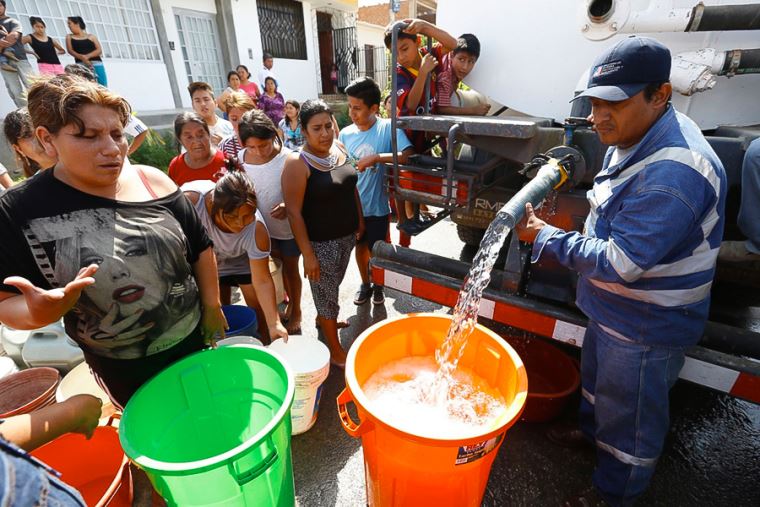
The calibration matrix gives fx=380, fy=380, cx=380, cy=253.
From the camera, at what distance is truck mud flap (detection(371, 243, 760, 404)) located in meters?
1.51

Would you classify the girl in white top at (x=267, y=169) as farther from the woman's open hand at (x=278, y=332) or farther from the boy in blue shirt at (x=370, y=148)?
the woman's open hand at (x=278, y=332)

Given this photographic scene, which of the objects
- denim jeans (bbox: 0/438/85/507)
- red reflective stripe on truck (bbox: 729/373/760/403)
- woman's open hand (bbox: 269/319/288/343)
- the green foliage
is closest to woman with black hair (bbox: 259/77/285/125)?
the green foliage

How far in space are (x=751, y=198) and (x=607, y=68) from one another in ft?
3.54

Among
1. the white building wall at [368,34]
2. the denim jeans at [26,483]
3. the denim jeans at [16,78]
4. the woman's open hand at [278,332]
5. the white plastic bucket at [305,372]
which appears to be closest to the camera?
the denim jeans at [26,483]

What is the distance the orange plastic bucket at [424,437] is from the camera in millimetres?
1102

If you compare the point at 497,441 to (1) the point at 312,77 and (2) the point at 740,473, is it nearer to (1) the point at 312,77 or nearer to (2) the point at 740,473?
(2) the point at 740,473

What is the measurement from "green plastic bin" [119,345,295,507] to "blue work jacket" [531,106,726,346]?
1.16m

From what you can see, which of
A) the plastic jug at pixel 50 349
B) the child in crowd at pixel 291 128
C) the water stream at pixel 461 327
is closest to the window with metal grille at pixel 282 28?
the child in crowd at pixel 291 128

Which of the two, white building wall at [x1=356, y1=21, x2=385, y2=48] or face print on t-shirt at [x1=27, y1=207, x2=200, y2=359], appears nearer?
face print on t-shirt at [x1=27, y1=207, x2=200, y2=359]

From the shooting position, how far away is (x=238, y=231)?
225 centimetres

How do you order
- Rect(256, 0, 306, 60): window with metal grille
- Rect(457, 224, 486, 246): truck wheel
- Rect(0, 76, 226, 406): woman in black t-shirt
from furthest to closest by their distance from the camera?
1. Rect(256, 0, 306, 60): window with metal grille
2. Rect(457, 224, 486, 246): truck wheel
3. Rect(0, 76, 226, 406): woman in black t-shirt

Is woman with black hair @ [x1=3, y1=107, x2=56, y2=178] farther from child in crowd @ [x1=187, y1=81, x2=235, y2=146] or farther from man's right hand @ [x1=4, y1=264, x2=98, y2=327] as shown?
man's right hand @ [x1=4, y1=264, x2=98, y2=327]

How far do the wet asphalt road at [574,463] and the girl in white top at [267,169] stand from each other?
1113 millimetres

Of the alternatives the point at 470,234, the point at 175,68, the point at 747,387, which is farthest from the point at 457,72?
the point at 175,68
